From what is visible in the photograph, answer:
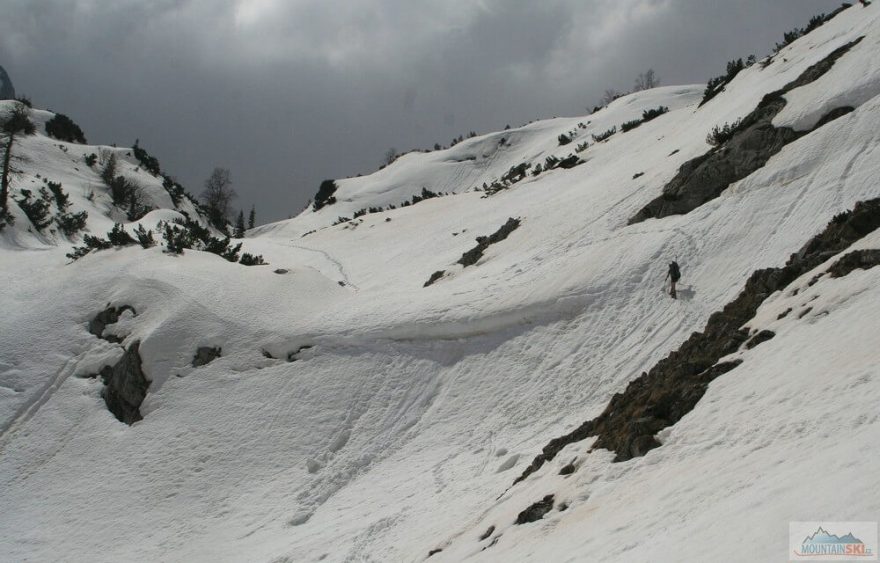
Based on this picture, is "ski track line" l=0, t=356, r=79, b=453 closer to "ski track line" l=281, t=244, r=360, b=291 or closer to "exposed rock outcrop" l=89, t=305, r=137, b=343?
"exposed rock outcrop" l=89, t=305, r=137, b=343

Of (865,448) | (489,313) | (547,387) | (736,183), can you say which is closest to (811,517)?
(865,448)

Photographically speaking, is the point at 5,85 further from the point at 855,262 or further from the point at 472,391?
the point at 855,262

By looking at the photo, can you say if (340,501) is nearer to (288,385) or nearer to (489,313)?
(288,385)

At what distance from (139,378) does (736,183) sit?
1718 centimetres

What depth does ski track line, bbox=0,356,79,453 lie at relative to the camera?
15219 millimetres

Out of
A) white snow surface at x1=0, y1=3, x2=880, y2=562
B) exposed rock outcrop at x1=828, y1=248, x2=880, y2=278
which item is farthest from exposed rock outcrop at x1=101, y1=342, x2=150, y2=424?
exposed rock outcrop at x1=828, y1=248, x2=880, y2=278

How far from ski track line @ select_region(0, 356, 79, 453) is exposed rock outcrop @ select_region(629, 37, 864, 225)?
16.6 metres

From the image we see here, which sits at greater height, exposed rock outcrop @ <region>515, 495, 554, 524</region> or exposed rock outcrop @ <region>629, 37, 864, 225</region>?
exposed rock outcrop @ <region>629, 37, 864, 225</region>

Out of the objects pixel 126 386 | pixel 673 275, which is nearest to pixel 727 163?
pixel 673 275

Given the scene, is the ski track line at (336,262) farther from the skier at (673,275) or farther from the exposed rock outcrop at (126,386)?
the skier at (673,275)

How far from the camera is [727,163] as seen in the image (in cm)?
1812

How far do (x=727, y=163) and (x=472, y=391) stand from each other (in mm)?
10500

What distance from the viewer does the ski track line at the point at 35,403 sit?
15219 mm

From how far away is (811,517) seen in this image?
15.3ft
